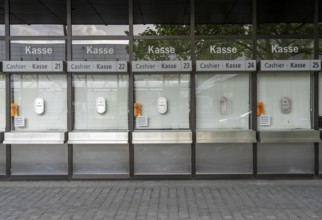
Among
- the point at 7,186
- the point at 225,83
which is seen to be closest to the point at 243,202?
the point at 225,83

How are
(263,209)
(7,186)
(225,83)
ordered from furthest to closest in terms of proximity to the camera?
(225,83) < (7,186) < (263,209)

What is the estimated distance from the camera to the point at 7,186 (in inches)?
336

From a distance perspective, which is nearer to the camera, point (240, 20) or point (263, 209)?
point (263, 209)

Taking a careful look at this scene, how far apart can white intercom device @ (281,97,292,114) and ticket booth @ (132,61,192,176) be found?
2.08 meters

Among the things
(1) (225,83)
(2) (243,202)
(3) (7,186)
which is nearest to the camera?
(2) (243,202)

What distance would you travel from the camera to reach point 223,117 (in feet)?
29.9

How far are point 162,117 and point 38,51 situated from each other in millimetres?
3056

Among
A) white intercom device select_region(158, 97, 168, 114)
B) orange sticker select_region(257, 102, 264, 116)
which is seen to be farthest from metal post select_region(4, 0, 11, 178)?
orange sticker select_region(257, 102, 264, 116)

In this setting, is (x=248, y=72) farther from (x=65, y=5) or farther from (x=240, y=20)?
(x=65, y=5)

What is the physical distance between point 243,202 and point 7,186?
478 centimetres

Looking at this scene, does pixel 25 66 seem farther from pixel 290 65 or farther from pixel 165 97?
pixel 290 65

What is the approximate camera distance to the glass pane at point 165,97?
→ 9047 millimetres

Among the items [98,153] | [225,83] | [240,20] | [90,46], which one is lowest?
[98,153]

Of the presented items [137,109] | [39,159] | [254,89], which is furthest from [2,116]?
[254,89]
